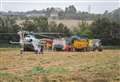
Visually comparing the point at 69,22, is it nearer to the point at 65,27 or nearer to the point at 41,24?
the point at 65,27

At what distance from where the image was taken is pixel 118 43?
93.1 feet

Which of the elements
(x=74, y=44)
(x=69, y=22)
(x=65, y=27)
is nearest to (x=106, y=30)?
(x=65, y=27)

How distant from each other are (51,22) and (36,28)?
367 centimetres

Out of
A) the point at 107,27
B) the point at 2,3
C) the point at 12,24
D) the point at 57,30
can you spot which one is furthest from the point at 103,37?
the point at 2,3

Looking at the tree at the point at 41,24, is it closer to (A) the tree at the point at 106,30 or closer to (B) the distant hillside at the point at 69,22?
(B) the distant hillside at the point at 69,22

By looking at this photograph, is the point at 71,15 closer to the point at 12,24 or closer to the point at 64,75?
the point at 12,24

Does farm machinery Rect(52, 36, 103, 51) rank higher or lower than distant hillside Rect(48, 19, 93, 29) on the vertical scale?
higher

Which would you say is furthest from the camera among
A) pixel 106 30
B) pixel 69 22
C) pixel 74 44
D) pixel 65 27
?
pixel 69 22

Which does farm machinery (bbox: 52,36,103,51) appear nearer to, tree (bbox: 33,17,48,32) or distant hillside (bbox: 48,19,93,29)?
tree (bbox: 33,17,48,32)

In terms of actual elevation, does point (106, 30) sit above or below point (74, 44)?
below

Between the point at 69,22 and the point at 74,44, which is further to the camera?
the point at 69,22

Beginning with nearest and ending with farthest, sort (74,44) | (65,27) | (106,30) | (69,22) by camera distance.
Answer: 1. (74,44)
2. (106,30)
3. (65,27)
4. (69,22)

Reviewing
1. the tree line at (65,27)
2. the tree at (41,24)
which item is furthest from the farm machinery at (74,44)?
the tree at (41,24)

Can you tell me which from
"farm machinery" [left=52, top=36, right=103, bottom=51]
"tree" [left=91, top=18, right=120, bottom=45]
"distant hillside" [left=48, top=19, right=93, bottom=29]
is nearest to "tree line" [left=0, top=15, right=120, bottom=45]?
"tree" [left=91, top=18, right=120, bottom=45]
